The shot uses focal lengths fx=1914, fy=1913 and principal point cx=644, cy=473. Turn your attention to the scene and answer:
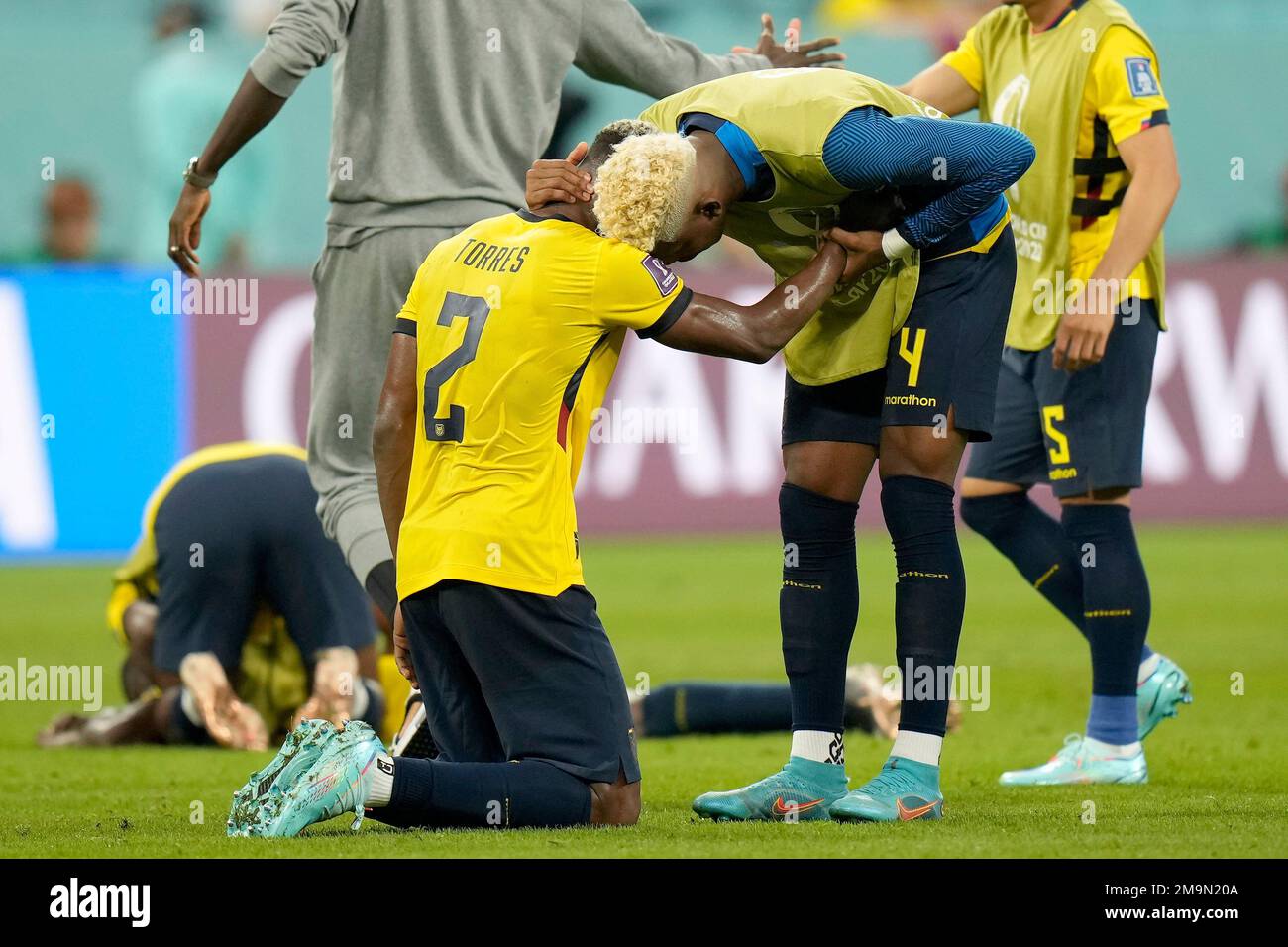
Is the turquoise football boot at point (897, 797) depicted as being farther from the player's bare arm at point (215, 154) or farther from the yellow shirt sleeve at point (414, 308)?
the player's bare arm at point (215, 154)

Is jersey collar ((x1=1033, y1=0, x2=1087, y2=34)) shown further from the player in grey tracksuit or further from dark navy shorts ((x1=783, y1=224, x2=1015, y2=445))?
the player in grey tracksuit

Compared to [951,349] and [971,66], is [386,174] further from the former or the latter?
[971,66]

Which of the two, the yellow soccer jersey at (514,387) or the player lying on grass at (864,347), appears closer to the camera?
the yellow soccer jersey at (514,387)

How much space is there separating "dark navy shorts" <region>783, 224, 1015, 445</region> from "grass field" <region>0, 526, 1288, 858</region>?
89cm

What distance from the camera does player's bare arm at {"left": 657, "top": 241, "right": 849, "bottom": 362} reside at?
3.93 meters

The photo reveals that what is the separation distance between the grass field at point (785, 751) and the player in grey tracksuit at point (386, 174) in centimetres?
96

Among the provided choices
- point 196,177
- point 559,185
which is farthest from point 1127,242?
point 196,177

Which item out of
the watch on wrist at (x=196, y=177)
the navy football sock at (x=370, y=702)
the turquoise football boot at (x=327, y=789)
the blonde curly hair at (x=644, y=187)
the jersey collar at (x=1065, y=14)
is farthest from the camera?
the navy football sock at (x=370, y=702)

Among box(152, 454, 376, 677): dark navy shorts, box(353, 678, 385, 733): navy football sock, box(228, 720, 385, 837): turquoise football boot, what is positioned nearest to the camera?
box(228, 720, 385, 837): turquoise football boot

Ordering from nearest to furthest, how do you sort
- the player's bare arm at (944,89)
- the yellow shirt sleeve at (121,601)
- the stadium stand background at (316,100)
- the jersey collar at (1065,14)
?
the jersey collar at (1065,14) → the player's bare arm at (944,89) → the yellow shirt sleeve at (121,601) → the stadium stand background at (316,100)

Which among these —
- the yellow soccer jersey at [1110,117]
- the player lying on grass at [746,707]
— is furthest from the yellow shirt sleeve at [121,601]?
the yellow soccer jersey at [1110,117]

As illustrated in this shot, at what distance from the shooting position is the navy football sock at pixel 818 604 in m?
4.32

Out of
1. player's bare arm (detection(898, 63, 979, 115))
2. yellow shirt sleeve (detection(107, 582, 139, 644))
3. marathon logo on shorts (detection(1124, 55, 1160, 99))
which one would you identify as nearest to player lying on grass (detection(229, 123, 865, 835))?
marathon logo on shorts (detection(1124, 55, 1160, 99))

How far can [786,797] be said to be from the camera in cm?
420
